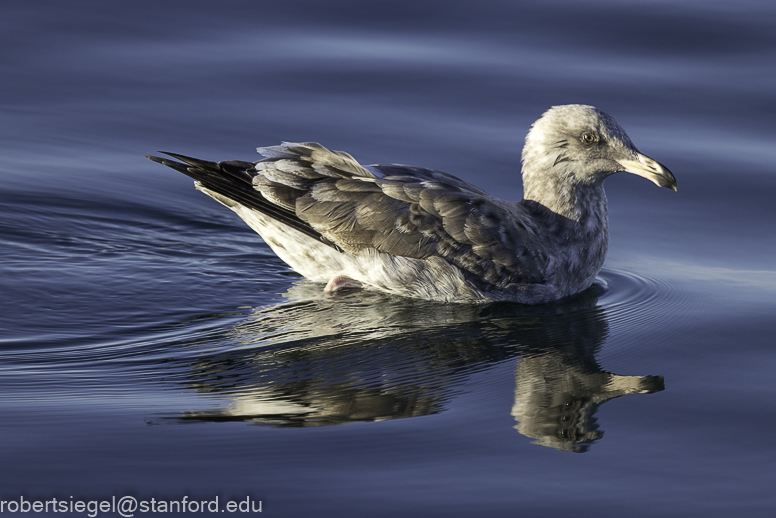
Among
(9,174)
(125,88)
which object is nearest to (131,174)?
(9,174)

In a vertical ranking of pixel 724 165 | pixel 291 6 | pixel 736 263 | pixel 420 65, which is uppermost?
pixel 291 6

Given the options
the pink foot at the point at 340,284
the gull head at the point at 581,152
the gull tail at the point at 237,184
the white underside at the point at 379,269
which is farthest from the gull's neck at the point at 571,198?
the gull tail at the point at 237,184

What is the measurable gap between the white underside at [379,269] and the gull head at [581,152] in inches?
39.1

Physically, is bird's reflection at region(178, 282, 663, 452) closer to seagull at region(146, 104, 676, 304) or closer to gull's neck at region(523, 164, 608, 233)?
seagull at region(146, 104, 676, 304)

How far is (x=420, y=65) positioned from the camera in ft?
40.9

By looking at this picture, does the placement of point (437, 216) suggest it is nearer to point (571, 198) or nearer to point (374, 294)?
point (374, 294)

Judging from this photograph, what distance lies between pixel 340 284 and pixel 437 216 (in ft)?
3.20

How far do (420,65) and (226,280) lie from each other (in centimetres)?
508

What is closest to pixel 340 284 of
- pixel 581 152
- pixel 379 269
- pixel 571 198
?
pixel 379 269

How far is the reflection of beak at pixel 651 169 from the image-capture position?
26.9 feet

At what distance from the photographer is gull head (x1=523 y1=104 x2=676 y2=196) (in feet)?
27.4

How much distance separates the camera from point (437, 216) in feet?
26.7

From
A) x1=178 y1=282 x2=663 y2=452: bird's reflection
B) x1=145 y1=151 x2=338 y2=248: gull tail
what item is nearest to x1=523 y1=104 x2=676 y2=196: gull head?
x1=178 y1=282 x2=663 y2=452: bird's reflection

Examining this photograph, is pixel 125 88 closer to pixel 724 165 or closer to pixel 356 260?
pixel 356 260
